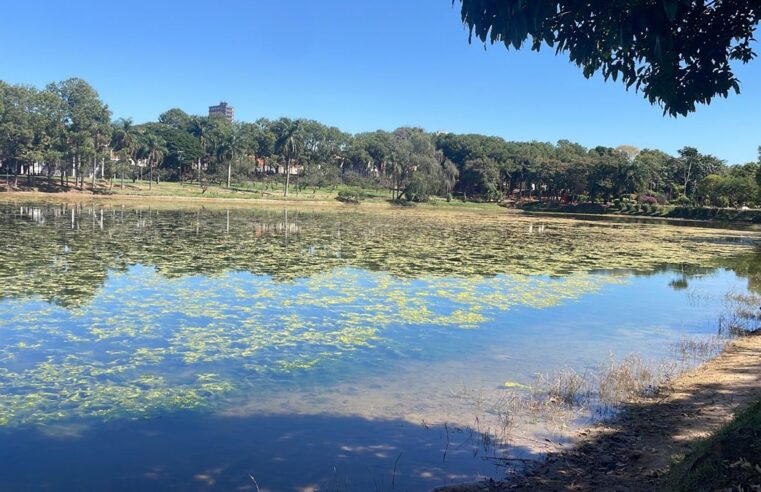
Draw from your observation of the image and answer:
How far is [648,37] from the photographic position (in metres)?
4.93

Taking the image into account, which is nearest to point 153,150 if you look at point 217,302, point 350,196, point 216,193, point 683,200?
point 216,193

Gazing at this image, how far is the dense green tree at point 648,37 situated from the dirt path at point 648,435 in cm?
368

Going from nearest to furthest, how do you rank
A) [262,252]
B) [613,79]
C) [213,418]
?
[613,79]
[213,418]
[262,252]

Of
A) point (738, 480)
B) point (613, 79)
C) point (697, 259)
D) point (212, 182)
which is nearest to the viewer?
point (738, 480)

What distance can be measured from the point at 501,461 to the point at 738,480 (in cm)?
272

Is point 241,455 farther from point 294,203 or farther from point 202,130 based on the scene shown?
point 202,130

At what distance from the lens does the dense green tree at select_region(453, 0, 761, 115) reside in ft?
15.2

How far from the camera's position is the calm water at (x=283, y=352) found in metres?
5.91

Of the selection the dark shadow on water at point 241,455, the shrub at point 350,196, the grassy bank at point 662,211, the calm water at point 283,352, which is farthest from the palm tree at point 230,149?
the dark shadow on water at point 241,455

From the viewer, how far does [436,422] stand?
7.14 meters

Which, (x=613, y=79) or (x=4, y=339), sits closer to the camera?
(x=613, y=79)

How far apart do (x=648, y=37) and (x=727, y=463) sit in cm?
354

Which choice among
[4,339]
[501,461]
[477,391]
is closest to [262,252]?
[4,339]

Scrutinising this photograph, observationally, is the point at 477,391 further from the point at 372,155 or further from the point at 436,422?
the point at 372,155
